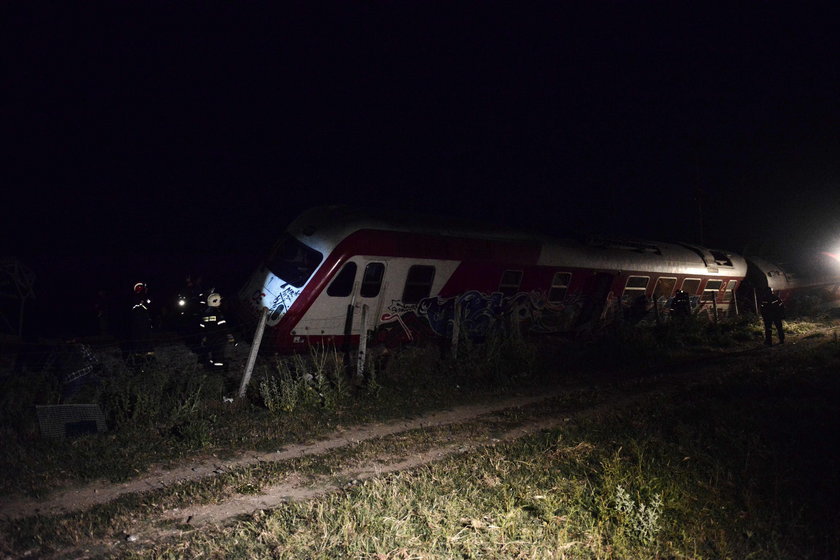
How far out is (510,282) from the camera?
1260 centimetres

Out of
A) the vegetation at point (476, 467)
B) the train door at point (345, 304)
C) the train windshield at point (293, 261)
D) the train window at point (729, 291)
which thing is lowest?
the vegetation at point (476, 467)

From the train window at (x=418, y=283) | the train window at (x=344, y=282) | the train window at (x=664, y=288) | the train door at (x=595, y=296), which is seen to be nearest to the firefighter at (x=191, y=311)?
the train window at (x=344, y=282)

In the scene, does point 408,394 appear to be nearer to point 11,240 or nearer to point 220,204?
point 11,240

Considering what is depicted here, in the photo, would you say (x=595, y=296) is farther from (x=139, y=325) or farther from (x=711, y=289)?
(x=139, y=325)

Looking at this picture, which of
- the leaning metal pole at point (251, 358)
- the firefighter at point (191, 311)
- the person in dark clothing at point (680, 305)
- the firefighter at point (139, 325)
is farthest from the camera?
the person in dark clothing at point (680, 305)

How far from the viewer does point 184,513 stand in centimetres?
460

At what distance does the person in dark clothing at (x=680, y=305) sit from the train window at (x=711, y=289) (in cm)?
175

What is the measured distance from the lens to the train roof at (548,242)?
10414 millimetres

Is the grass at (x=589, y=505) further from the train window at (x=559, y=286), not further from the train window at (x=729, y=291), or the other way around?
the train window at (x=729, y=291)

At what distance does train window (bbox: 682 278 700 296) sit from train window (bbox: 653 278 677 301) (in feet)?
2.32

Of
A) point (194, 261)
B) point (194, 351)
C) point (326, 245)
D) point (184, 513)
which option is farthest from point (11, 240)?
point (184, 513)

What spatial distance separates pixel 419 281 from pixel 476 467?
595 centimetres

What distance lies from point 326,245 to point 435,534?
6.72m

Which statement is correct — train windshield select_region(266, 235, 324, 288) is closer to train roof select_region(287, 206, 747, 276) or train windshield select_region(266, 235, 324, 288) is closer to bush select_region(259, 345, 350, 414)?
train roof select_region(287, 206, 747, 276)
